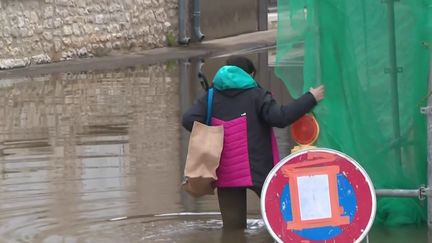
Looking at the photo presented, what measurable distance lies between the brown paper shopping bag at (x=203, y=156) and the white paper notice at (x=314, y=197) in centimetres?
121

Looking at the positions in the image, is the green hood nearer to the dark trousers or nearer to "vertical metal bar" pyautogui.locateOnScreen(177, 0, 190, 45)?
the dark trousers

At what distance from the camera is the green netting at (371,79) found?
6.57 meters

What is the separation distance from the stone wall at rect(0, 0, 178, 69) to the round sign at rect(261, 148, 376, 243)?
1389 cm

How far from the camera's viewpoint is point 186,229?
23.4 feet

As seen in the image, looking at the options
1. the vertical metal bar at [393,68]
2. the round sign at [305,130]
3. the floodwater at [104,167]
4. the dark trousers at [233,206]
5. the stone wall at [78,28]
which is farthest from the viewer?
the stone wall at [78,28]

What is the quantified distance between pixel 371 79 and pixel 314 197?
5.20 ft

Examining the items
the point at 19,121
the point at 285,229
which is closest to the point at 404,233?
the point at 285,229

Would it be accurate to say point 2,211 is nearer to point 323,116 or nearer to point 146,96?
point 323,116

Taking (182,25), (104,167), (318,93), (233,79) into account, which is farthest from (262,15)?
(318,93)

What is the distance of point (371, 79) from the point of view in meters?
6.68

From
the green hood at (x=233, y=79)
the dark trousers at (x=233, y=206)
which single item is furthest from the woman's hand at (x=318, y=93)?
the dark trousers at (x=233, y=206)

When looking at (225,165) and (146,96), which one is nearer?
(225,165)

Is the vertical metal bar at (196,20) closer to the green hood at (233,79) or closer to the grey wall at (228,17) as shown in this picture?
the grey wall at (228,17)

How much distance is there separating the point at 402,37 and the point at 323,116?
696 millimetres
